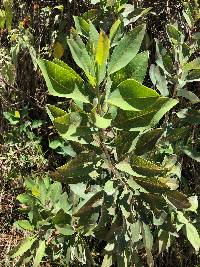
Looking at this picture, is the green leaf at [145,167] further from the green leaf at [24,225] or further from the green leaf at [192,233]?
the green leaf at [24,225]

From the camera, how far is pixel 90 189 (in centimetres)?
205

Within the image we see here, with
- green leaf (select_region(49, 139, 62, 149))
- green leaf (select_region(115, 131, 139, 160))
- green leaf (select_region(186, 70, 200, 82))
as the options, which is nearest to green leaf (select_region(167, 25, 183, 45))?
green leaf (select_region(186, 70, 200, 82))

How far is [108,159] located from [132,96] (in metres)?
0.48

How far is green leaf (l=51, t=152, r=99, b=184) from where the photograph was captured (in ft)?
5.72

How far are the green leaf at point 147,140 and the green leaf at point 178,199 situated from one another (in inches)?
A: 11.4

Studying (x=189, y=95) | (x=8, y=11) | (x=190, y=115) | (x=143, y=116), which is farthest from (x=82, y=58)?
(x=8, y=11)

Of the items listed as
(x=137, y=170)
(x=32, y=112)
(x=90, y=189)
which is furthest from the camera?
(x=32, y=112)

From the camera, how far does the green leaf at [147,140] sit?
1.84 m

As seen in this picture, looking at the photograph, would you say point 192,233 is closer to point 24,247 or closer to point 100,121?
point 24,247

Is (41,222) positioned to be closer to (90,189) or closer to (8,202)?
(90,189)

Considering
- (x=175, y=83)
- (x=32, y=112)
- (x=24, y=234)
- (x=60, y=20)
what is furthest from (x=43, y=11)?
(x=24, y=234)

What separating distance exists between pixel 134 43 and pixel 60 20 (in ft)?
6.18

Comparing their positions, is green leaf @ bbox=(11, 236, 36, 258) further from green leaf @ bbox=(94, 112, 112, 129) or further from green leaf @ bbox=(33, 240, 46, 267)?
green leaf @ bbox=(94, 112, 112, 129)

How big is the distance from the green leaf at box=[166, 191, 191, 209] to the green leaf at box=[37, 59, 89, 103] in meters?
0.81
